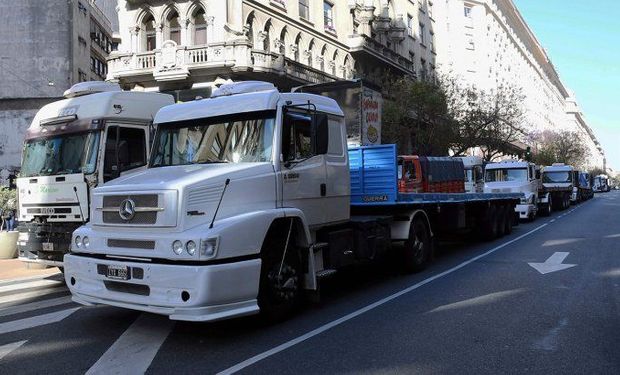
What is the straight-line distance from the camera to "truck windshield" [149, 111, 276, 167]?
6480 millimetres

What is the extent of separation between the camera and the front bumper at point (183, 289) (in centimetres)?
521

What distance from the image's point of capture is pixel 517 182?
23.0 metres

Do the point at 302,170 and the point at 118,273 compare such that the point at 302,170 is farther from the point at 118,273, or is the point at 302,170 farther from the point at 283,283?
the point at 118,273

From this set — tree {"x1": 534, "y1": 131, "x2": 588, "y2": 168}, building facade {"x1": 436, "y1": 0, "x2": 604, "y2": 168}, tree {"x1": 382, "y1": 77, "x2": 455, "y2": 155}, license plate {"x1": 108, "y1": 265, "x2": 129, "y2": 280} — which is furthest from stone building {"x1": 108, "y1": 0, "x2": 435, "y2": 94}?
tree {"x1": 534, "y1": 131, "x2": 588, "y2": 168}

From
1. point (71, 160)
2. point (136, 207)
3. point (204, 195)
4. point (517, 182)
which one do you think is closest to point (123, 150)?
point (71, 160)

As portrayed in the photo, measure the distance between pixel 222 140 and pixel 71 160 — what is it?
4.14m

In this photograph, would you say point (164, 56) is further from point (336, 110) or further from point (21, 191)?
point (336, 110)

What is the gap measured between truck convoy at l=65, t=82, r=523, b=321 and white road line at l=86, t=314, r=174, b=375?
0.46 metres

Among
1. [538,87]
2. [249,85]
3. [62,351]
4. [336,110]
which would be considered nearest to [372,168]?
[336,110]

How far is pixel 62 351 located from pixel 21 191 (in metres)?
5.38

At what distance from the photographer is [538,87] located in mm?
108750

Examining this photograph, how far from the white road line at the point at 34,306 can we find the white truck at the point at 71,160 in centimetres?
84

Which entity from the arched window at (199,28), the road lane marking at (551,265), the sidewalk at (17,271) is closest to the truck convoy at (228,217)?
the road lane marking at (551,265)

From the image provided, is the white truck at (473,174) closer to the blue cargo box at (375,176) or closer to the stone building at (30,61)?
the blue cargo box at (375,176)
